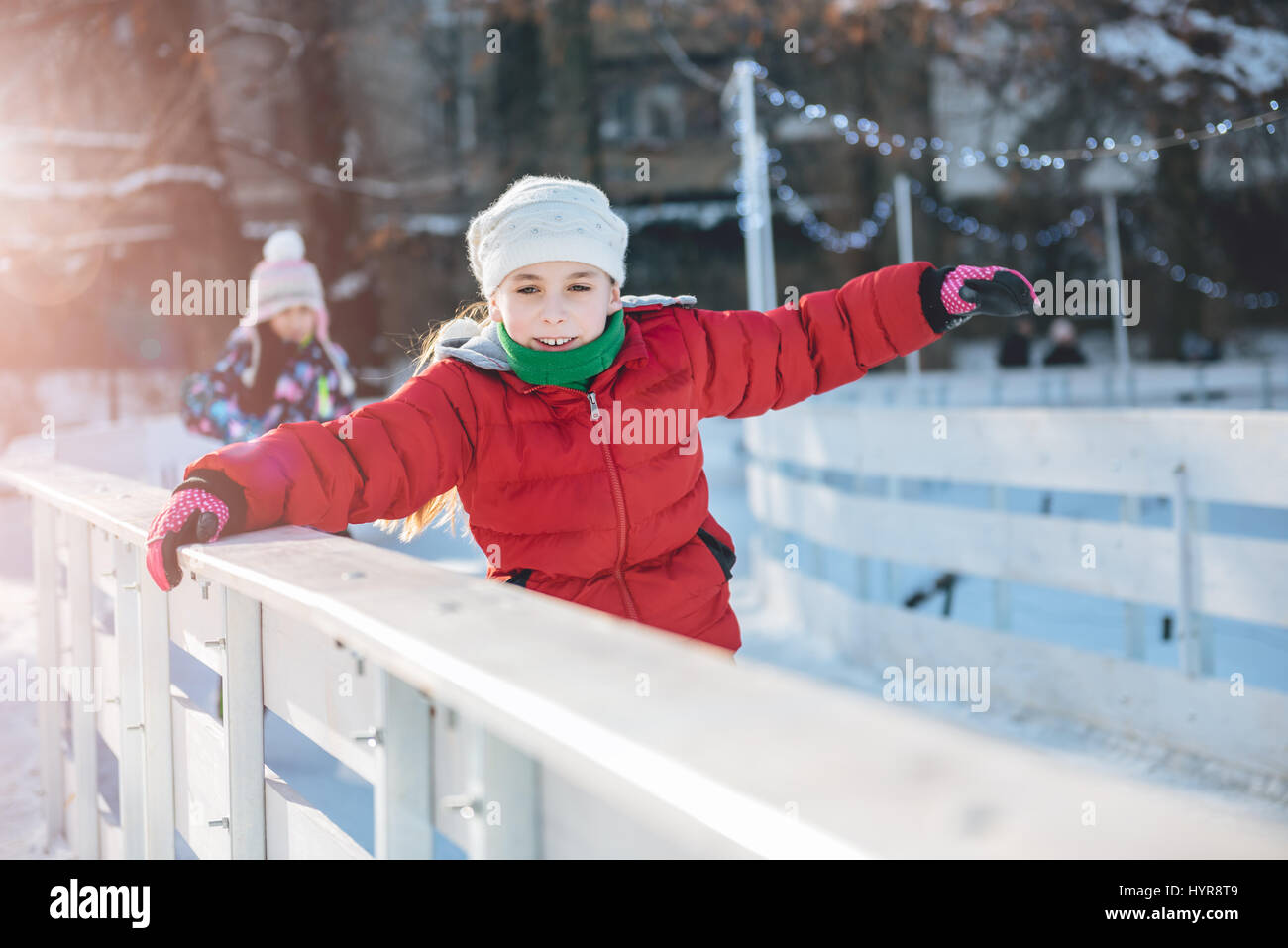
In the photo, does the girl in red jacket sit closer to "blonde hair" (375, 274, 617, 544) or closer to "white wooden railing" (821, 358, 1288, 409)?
"blonde hair" (375, 274, 617, 544)

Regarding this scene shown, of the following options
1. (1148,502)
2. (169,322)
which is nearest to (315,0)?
(169,322)

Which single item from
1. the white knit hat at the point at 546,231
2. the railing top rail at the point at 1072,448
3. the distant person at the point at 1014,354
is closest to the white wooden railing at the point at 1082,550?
the railing top rail at the point at 1072,448

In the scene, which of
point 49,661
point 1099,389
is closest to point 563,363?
point 49,661

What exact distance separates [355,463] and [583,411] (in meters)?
0.46

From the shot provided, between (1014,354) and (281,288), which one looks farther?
(1014,354)

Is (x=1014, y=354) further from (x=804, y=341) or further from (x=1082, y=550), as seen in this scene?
(x=804, y=341)

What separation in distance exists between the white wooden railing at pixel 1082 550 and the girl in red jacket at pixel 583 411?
151cm

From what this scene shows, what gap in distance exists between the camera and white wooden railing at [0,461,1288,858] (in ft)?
2.02

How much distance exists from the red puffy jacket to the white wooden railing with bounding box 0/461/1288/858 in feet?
1.33

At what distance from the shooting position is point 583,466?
7.18ft

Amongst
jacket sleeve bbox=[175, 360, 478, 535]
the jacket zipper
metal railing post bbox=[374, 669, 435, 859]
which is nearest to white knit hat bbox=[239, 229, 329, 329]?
jacket sleeve bbox=[175, 360, 478, 535]

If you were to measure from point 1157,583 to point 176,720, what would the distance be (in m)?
3.03

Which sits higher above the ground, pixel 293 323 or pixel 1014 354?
pixel 1014 354

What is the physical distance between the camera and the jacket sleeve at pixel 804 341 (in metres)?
2.45
